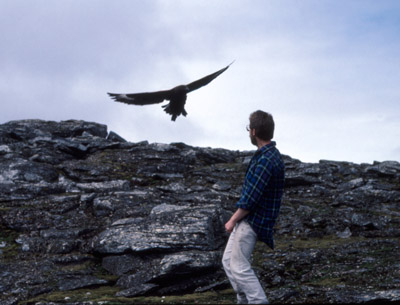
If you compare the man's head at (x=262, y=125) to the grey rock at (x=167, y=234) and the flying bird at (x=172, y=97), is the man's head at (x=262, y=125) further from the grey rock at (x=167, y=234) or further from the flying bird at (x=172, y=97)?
the flying bird at (x=172, y=97)

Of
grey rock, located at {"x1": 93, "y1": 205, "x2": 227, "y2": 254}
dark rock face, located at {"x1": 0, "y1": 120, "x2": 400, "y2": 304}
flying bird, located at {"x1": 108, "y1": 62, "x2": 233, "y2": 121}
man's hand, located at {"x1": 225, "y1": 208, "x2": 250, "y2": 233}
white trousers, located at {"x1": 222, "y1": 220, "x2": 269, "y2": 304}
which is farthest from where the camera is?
flying bird, located at {"x1": 108, "y1": 62, "x2": 233, "y2": 121}

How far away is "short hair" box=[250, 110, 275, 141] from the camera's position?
25.1 ft

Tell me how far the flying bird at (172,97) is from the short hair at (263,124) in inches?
467

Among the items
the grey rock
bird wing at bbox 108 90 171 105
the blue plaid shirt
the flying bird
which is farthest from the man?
bird wing at bbox 108 90 171 105

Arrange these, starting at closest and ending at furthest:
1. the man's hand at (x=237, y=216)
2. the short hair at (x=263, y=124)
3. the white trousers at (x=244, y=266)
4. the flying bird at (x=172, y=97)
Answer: the white trousers at (x=244, y=266), the man's hand at (x=237, y=216), the short hair at (x=263, y=124), the flying bird at (x=172, y=97)

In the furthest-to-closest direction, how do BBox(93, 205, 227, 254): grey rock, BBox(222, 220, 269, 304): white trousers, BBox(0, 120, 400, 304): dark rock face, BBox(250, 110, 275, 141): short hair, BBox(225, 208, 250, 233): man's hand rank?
BBox(93, 205, 227, 254): grey rock < BBox(0, 120, 400, 304): dark rock face < BBox(250, 110, 275, 141): short hair < BBox(225, 208, 250, 233): man's hand < BBox(222, 220, 269, 304): white trousers

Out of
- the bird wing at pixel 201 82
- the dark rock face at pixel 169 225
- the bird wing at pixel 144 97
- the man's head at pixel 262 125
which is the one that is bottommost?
the dark rock face at pixel 169 225

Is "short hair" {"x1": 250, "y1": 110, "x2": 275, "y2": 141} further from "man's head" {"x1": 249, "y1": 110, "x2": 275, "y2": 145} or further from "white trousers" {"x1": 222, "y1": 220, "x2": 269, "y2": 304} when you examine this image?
"white trousers" {"x1": 222, "y1": 220, "x2": 269, "y2": 304}

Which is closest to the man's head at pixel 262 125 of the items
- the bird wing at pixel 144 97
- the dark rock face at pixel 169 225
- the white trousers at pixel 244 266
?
the white trousers at pixel 244 266

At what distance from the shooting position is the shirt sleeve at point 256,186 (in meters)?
7.27

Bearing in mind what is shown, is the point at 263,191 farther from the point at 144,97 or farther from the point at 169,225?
the point at 144,97

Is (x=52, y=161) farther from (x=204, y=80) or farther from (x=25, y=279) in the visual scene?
(x=25, y=279)

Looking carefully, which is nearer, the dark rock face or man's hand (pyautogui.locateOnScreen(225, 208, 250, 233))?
man's hand (pyautogui.locateOnScreen(225, 208, 250, 233))

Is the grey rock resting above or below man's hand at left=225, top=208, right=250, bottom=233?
below
